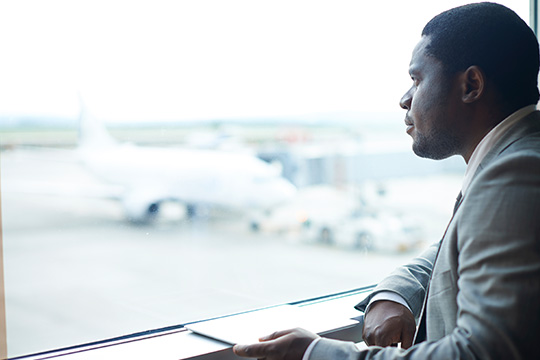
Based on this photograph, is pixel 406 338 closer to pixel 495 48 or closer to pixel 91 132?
pixel 495 48

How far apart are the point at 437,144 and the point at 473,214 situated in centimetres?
24

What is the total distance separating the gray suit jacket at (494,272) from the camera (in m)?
0.61

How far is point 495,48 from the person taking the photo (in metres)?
0.81

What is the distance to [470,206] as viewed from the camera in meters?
0.69

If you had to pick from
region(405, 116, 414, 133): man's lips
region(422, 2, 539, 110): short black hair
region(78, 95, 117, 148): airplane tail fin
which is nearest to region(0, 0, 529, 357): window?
region(78, 95, 117, 148): airplane tail fin

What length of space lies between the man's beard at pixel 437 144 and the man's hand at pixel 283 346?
37 cm

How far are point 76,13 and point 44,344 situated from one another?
0.84 m

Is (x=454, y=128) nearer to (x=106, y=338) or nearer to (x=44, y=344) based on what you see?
(x=106, y=338)

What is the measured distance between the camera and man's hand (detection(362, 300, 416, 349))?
0.94 meters

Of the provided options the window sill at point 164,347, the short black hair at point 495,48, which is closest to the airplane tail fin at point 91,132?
the window sill at point 164,347

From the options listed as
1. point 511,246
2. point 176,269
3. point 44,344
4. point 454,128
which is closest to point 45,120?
point 44,344

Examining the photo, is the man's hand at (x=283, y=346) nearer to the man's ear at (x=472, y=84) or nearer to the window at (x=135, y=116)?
the window at (x=135, y=116)

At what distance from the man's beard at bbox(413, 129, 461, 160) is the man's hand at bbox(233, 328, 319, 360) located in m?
0.37

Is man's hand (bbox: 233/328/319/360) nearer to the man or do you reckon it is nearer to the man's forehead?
the man
